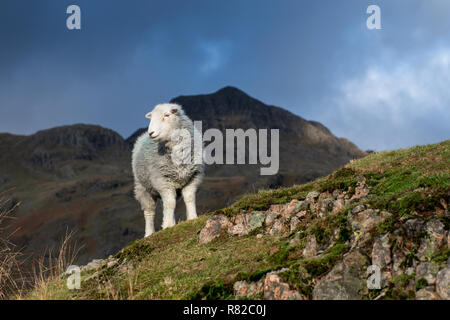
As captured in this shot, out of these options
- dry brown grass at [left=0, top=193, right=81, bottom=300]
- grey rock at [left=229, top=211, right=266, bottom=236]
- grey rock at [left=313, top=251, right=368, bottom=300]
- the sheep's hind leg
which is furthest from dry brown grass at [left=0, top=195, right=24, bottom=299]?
the sheep's hind leg

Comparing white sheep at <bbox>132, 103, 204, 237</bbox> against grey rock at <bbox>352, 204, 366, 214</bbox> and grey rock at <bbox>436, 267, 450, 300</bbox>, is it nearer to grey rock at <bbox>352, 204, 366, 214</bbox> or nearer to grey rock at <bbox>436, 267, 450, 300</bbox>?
Answer: grey rock at <bbox>352, 204, 366, 214</bbox>

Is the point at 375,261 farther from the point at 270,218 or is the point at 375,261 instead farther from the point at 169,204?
the point at 169,204

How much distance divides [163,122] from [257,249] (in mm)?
7397

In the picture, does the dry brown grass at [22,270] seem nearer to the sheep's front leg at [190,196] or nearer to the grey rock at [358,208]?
the sheep's front leg at [190,196]

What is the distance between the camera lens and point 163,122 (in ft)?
51.3

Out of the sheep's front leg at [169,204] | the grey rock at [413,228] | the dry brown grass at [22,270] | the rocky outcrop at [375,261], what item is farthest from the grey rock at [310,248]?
the sheep's front leg at [169,204]

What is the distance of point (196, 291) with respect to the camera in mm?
8125

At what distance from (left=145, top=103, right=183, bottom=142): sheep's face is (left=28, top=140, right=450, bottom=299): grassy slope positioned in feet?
12.0

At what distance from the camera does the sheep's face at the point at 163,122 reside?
15.4m

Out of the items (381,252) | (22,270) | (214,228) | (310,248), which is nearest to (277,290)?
(310,248)

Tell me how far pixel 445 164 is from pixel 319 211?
3.45m

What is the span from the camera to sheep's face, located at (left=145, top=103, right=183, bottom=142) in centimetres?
1543

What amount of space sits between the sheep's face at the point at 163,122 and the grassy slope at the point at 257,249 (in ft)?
12.0
